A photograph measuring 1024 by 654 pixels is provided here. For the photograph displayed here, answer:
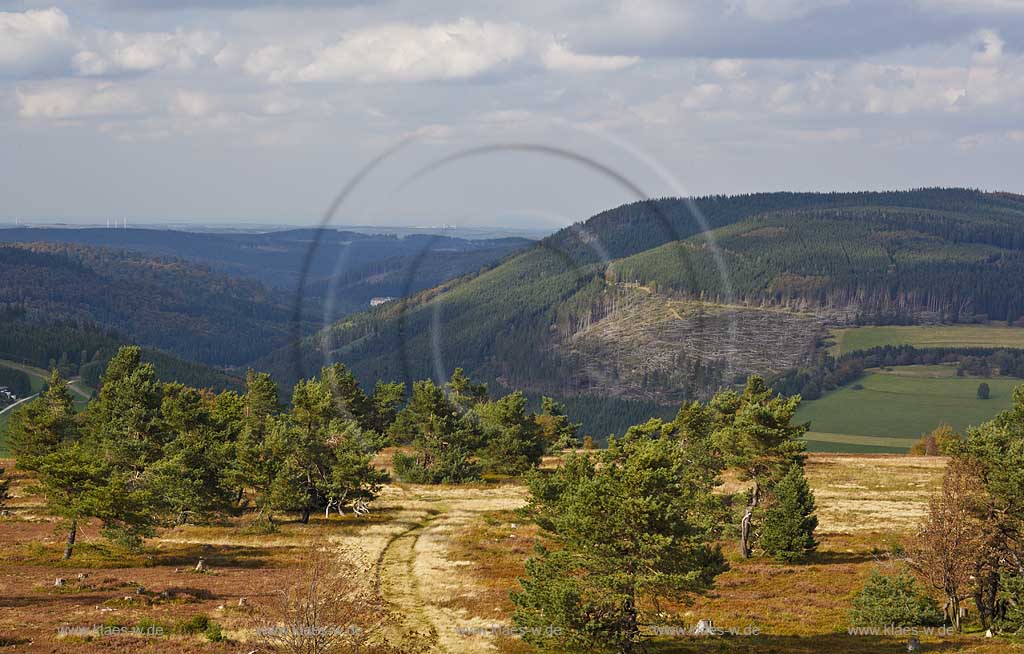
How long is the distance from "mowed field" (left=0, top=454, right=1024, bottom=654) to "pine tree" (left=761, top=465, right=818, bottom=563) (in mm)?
1191

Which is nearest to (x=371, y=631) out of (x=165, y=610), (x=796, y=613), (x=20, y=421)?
(x=165, y=610)

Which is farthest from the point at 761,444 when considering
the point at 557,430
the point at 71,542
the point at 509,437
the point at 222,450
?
the point at 557,430

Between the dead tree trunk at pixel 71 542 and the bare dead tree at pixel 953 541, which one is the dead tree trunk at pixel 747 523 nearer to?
the bare dead tree at pixel 953 541

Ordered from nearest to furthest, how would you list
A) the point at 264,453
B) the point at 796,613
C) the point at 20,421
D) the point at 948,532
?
the point at 948,532 < the point at 796,613 < the point at 264,453 < the point at 20,421

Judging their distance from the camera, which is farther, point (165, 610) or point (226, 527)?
point (226, 527)

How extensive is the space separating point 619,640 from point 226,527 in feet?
185

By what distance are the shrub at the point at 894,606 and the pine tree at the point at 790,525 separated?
671 inches

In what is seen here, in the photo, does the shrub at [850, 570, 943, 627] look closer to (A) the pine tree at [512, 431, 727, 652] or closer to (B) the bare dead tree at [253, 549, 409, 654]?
(A) the pine tree at [512, 431, 727, 652]

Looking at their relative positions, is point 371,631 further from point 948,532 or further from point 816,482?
point 816,482

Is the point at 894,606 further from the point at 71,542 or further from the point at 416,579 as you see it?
the point at 71,542

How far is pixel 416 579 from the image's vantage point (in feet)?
208

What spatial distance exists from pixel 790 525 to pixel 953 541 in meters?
24.3

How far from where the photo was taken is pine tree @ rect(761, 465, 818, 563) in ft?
226

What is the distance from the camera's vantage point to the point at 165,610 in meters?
51.8
